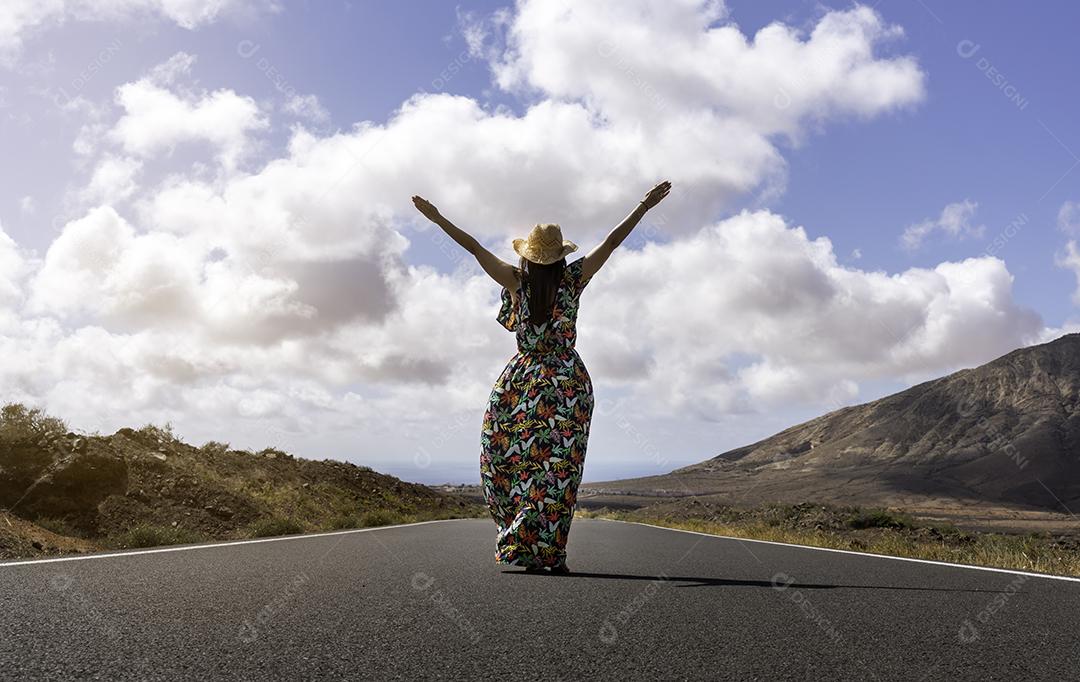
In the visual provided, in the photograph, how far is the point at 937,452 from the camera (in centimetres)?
11712

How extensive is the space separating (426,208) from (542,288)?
4.20 ft

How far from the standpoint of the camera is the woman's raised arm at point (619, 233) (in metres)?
7.50

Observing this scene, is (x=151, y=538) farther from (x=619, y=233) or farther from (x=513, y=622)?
(x=513, y=622)

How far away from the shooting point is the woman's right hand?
7.77 meters

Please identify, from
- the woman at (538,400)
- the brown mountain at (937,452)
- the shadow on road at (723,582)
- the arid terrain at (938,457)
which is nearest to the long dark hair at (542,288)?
the woman at (538,400)

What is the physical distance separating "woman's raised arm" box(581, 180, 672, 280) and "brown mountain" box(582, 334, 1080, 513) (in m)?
79.1

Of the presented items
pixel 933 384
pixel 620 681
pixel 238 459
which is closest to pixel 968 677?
pixel 620 681

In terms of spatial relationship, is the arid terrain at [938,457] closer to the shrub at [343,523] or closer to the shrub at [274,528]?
the shrub at [343,523]

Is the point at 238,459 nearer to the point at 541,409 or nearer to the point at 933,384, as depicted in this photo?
the point at 541,409

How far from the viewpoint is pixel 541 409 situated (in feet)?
23.9

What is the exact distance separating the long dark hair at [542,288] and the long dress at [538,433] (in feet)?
0.17

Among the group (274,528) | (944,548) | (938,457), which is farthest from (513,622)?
(938,457)

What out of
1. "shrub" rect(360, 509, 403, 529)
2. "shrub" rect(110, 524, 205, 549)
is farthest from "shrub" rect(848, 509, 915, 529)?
"shrub" rect(110, 524, 205, 549)

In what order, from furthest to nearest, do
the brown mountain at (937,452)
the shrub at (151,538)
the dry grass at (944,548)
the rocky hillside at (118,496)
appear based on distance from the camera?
the brown mountain at (937,452) < the rocky hillside at (118,496) < the shrub at (151,538) < the dry grass at (944,548)
